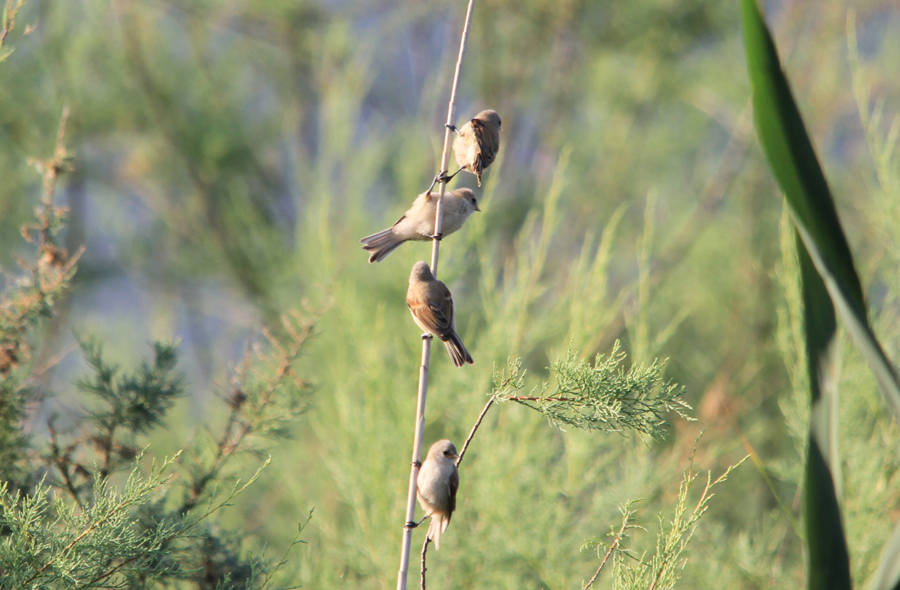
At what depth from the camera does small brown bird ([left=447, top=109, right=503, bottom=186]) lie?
171 centimetres

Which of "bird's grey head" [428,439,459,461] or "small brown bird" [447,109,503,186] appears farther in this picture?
"bird's grey head" [428,439,459,461]

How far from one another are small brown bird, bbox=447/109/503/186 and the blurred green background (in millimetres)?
1080

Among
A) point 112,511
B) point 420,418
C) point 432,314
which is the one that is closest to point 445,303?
point 432,314

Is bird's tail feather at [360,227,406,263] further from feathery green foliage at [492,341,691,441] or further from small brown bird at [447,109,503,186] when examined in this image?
feathery green foliage at [492,341,691,441]

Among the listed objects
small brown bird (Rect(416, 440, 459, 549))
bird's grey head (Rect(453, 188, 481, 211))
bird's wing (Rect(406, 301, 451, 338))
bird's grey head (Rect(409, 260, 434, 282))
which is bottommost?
small brown bird (Rect(416, 440, 459, 549))

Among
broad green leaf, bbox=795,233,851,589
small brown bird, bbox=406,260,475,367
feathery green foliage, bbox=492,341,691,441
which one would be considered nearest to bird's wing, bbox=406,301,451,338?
small brown bird, bbox=406,260,475,367

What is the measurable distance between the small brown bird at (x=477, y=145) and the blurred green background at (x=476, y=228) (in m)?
1.08

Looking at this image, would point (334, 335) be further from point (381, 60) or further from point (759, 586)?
point (381, 60)

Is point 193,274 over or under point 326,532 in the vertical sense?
over

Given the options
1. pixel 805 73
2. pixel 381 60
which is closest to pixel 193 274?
pixel 381 60

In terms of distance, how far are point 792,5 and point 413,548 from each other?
6.64 m

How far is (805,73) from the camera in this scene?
7426 mm

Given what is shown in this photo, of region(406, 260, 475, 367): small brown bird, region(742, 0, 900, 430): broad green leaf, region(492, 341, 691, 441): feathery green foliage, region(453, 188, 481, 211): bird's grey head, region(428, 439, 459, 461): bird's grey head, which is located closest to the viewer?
region(742, 0, 900, 430): broad green leaf

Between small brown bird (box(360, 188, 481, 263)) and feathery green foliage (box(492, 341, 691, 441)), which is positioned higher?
small brown bird (box(360, 188, 481, 263))
